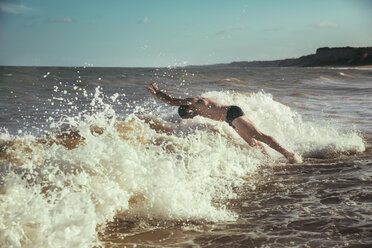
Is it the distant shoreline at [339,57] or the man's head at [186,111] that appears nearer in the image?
the man's head at [186,111]

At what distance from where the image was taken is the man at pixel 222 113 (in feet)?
20.1

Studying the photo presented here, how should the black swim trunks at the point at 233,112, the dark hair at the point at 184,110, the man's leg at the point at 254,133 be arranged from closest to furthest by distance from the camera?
the man's leg at the point at 254,133, the black swim trunks at the point at 233,112, the dark hair at the point at 184,110

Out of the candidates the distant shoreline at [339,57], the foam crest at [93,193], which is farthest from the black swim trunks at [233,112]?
the distant shoreline at [339,57]

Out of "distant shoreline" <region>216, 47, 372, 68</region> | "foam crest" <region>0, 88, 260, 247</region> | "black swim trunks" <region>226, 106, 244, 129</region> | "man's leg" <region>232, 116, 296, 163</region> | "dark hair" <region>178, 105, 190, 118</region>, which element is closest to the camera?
"foam crest" <region>0, 88, 260, 247</region>

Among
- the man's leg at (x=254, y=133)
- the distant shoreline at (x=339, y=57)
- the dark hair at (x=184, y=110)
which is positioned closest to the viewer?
the man's leg at (x=254, y=133)

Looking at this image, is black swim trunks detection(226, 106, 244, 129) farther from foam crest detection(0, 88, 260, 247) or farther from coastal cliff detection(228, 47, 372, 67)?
coastal cliff detection(228, 47, 372, 67)

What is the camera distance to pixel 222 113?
6.33 m

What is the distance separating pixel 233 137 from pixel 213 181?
3.13m

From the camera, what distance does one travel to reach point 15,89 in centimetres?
1623

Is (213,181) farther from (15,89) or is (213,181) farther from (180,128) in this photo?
(15,89)

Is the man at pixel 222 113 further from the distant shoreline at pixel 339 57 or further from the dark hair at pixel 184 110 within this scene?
the distant shoreline at pixel 339 57

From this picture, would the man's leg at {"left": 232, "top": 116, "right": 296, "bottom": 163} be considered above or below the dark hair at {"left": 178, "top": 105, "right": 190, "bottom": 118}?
below

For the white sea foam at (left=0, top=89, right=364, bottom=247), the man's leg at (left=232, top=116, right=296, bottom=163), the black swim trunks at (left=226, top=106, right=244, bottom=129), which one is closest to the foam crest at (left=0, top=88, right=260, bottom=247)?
the white sea foam at (left=0, top=89, right=364, bottom=247)

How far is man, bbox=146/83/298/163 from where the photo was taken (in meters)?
6.14
